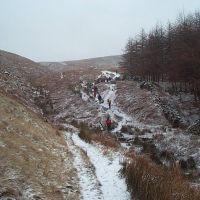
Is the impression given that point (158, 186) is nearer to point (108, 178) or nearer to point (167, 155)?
point (108, 178)

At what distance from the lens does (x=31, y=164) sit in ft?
39.3

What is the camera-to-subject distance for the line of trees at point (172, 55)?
130ft

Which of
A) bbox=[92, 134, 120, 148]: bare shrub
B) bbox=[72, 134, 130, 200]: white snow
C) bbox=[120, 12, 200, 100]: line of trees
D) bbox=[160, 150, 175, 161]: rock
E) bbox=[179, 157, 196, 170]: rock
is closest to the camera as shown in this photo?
bbox=[72, 134, 130, 200]: white snow

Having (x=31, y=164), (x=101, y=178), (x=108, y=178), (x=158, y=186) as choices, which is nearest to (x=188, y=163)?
(x=108, y=178)

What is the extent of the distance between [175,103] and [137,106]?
15.4 ft

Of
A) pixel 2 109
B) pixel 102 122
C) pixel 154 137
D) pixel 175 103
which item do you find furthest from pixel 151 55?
pixel 2 109

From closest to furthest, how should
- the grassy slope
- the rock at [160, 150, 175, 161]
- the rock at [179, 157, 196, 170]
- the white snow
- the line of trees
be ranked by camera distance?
the grassy slope
the white snow
the rock at [179, 157, 196, 170]
the rock at [160, 150, 175, 161]
the line of trees

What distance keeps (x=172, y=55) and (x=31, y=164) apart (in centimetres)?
3715

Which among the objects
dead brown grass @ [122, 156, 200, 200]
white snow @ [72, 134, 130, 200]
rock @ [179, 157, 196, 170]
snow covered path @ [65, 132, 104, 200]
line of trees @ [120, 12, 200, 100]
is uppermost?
line of trees @ [120, 12, 200, 100]

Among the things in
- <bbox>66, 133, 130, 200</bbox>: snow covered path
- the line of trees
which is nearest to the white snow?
<bbox>66, 133, 130, 200</bbox>: snow covered path

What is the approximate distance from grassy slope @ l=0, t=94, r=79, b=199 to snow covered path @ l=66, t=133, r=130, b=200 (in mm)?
381

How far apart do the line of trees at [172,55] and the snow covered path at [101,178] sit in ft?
78.5

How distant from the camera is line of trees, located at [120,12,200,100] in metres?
39.5

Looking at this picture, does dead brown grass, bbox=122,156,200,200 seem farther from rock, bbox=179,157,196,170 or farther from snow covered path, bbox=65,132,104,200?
rock, bbox=179,157,196,170
